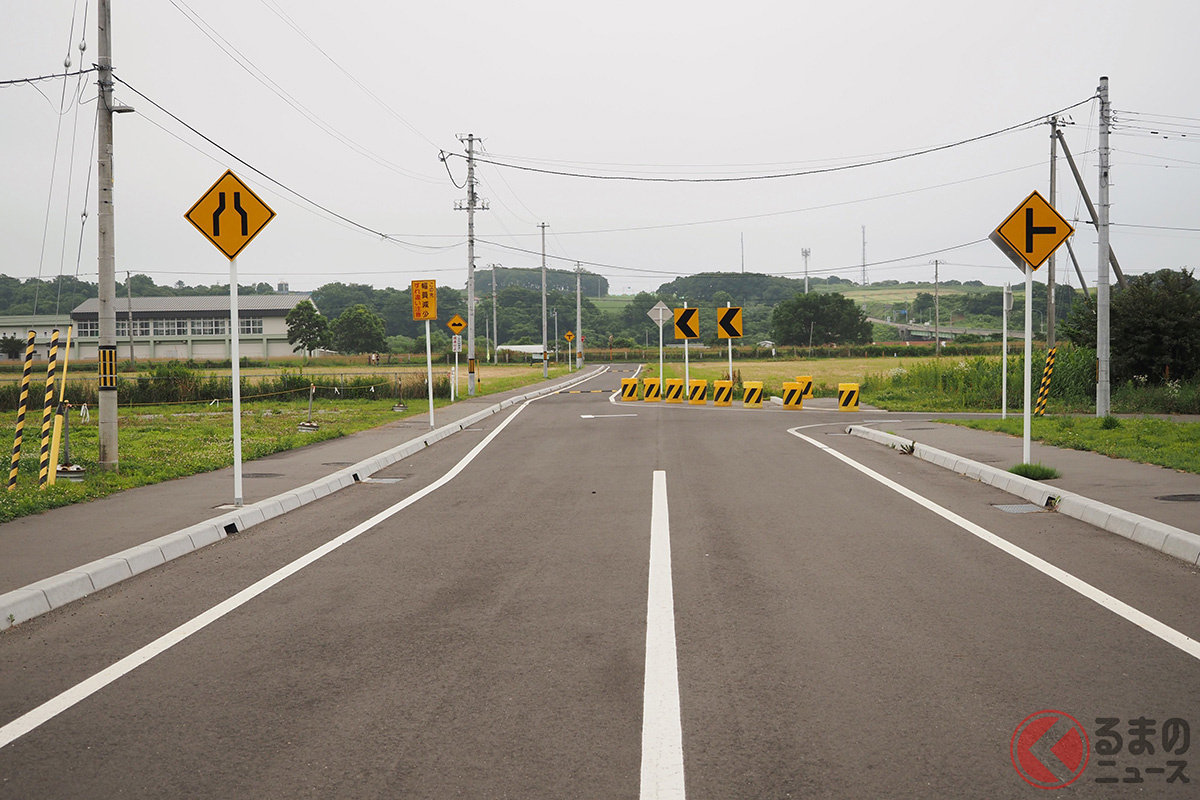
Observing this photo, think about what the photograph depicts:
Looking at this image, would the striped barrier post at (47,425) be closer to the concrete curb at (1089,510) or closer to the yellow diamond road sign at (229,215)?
the yellow diamond road sign at (229,215)

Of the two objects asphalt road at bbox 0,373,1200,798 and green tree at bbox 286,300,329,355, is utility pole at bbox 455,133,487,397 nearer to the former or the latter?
asphalt road at bbox 0,373,1200,798

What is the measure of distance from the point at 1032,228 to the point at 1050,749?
9.44 meters

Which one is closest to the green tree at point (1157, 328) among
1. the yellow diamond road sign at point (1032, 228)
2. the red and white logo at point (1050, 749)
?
the yellow diamond road sign at point (1032, 228)

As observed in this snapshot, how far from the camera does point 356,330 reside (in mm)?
113250

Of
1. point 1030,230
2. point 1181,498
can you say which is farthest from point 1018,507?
point 1030,230

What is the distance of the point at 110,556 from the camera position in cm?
755

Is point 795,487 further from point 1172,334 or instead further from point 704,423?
point 1172,334

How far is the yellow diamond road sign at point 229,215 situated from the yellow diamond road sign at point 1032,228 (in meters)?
9.19

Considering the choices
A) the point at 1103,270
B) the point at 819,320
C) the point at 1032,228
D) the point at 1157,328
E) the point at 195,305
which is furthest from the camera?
the point at 819,320

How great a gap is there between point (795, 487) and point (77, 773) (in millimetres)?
9120

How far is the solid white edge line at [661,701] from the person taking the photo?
3646 mm

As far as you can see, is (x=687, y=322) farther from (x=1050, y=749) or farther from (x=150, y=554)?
(x=1050, y=749)

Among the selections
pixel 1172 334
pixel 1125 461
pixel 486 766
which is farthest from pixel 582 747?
pixel 1172 334

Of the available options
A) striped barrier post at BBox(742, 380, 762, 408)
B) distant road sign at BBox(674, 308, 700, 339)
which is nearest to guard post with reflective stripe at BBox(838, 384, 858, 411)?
striped barrier post at BBox(742, 380, 762, 408)
